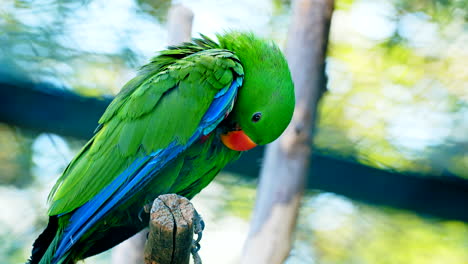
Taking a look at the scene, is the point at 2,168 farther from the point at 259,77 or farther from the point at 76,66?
the point at 259,77

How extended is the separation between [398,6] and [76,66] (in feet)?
8.13

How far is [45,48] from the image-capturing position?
3.69m

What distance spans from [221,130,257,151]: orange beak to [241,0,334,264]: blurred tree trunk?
2.70ft

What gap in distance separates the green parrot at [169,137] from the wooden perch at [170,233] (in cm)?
53

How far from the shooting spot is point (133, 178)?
1958mm

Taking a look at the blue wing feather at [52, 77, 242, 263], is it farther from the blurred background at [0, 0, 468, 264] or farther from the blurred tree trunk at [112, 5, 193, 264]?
the blurred background at [0, 0, 468, 264]

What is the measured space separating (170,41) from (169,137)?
1.09m

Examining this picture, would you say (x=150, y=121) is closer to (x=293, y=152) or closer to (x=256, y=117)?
(x=256, y=117)

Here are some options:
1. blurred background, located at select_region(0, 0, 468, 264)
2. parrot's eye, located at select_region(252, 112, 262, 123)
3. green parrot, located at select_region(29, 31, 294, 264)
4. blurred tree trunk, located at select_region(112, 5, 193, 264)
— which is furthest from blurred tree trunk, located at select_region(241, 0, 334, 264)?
parrot's eye, located at select_region(252, 112, 262, 123)

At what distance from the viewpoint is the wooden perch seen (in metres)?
1.38

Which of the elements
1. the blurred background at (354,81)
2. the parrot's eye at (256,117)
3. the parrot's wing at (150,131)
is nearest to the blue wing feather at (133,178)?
the parrot's wing at (150,131)

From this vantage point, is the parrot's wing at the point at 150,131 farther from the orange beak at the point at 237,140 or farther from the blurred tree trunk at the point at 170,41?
the blurred tree trunk at the point at 170,41

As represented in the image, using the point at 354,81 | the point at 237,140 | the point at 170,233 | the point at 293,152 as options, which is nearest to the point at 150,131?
the point at 237,140

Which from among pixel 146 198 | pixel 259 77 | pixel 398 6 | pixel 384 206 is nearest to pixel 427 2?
pixel 398 6
